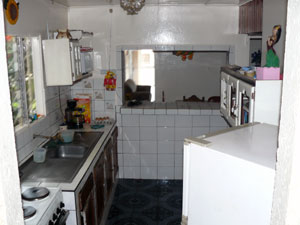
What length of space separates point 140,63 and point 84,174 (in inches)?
296

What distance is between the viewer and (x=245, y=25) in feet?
11.8

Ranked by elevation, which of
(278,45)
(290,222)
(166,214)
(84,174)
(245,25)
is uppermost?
(245,25)

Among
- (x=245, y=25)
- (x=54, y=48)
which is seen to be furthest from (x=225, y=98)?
(x=54, y=48)

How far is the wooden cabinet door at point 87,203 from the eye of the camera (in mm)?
2426

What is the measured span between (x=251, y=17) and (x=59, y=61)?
2104mm

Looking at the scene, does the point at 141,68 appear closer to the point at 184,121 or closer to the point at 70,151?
the point at 184,121

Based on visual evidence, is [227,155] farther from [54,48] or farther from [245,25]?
[245,25]

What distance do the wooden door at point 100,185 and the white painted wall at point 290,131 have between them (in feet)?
7.37

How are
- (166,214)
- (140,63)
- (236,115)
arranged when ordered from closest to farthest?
(236,115), (166,214), (140,63)

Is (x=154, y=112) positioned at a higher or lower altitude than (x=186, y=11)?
lower

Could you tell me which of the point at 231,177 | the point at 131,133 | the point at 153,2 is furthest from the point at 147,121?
the point at 231,177

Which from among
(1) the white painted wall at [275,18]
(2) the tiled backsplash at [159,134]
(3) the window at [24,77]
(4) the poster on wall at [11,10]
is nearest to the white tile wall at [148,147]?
(2) the tiled backsplash at [159,134]

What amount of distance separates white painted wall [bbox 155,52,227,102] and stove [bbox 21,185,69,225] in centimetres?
441

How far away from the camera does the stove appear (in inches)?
73.8
